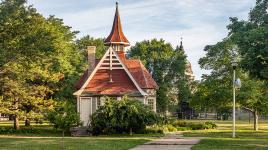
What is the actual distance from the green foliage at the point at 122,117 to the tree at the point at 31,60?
20.2ft

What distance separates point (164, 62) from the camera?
221 feet

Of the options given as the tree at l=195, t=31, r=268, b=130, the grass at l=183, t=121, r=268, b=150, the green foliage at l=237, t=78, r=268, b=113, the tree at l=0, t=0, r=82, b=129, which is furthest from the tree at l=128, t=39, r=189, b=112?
the grass at l=183, t=121, r=268, b=150

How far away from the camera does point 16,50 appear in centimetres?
2355

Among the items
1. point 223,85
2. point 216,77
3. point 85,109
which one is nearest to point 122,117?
point 85,109

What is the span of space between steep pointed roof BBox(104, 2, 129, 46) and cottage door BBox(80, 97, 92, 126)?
29.4 ft

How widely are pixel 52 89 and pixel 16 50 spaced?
2151 centimetres

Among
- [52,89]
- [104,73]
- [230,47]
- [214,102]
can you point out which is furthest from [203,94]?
[52,89]

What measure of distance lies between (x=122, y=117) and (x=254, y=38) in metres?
15.8

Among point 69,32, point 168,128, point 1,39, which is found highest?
point 69,32

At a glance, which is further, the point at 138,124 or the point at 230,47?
the point at 230,47

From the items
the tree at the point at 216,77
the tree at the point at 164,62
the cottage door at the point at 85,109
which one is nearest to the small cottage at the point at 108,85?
the cottage door at the point at 85,109

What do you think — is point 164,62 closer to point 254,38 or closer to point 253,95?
point 253,95

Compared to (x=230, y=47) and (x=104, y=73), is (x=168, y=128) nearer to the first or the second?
(x=104, y=73)

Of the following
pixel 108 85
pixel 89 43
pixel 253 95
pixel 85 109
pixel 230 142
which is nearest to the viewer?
pixel 230 142
